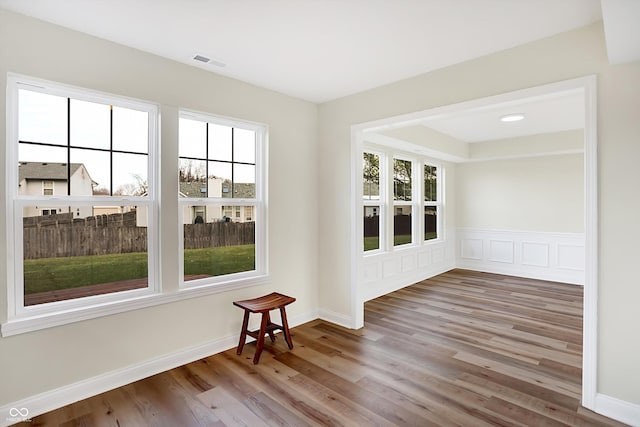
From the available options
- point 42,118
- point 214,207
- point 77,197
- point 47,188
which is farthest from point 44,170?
point 214,207

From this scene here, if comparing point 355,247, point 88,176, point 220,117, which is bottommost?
point 355,247

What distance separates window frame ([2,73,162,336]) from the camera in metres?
2.22

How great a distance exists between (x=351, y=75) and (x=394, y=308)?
3.12 m

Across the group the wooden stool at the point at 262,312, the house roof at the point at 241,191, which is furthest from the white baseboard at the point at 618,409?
the house roof at the point at 241,191

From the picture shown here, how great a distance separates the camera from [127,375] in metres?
2.65

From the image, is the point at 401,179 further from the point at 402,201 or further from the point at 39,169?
the point at 39,169

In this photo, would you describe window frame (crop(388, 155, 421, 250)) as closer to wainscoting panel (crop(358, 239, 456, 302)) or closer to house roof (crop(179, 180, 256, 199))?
wainscoting panel (crop(358, 239, 456, 302))

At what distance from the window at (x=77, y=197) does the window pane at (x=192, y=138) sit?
26 centimetres

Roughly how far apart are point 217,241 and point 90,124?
1.47m

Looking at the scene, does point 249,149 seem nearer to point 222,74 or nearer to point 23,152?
point 222,74

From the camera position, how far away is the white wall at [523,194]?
19.8 feet

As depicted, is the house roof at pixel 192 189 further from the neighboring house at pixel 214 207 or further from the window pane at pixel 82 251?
the window pane at pixel 82 251

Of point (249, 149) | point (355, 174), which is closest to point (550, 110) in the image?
point (355, 174)

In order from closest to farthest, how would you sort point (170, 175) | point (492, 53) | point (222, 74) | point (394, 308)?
1. point (492, 53)
2. point (170, 175)
3. point (222, 74)
4. point (394, 308)
